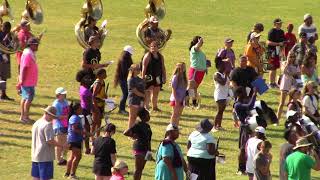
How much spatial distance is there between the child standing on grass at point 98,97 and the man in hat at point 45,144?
307 cm

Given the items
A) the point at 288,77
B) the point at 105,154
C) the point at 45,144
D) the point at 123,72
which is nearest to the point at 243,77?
the point at 288,77

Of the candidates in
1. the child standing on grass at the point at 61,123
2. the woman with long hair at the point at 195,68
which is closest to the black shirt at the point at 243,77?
the woman with long hair at the point at 195,68

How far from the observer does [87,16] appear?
26188 millimetres

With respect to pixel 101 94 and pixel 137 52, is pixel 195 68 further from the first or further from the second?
pixel 137 52

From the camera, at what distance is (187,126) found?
73.3ft

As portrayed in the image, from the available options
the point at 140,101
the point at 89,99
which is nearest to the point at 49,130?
the point at 89,99

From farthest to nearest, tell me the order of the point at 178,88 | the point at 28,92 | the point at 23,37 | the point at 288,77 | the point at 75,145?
the point at 23,37 < the point at 288,77 < the point at 28,92 < the point at 178,88 < the point at 75,145

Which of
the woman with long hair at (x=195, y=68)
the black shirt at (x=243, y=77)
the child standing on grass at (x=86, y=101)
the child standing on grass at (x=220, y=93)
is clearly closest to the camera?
the child standing on grass at (x=86, y=101)

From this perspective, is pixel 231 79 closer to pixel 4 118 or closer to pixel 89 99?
pixel 89 99

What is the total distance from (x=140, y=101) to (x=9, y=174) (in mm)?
3587

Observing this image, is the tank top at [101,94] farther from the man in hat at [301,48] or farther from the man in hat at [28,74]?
the man in hat at [301,48]

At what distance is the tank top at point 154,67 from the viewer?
22797mm

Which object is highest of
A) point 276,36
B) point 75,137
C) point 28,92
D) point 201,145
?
point 276,36

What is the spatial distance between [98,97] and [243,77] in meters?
3.10
